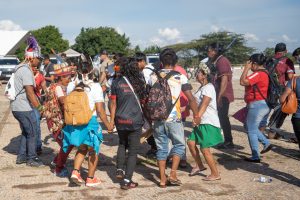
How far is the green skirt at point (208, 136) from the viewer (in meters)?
5.60

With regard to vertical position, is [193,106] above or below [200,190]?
above

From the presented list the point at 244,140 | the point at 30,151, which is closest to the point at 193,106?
the point at 30,151

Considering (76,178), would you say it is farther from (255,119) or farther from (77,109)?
(255,119)

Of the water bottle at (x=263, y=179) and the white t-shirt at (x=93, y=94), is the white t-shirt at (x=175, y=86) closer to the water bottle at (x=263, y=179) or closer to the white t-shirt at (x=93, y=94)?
the white t-shirt at (x=93, y=94)

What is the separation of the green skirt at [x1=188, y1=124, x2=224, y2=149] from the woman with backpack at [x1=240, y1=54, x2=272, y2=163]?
115 cm

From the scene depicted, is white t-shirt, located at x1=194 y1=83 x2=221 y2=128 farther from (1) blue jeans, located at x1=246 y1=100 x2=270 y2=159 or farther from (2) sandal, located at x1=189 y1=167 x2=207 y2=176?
(1) blue jeans, located at x1=246 y1=100 x2=270 y2=159

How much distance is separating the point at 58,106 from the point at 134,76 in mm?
1224

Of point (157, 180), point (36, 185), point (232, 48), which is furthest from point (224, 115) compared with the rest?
point (232, 48)

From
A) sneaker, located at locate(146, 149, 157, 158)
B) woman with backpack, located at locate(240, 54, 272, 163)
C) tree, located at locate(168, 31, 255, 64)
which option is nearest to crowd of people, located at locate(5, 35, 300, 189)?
woman with backpack, located at locate(240, 54, 272, 163)

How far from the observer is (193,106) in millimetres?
5414

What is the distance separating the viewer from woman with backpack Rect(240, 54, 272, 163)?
256 inches

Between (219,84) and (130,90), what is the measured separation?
269 centimetres

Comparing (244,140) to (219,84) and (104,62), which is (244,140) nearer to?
(219,84)

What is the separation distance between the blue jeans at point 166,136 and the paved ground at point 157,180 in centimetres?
47
